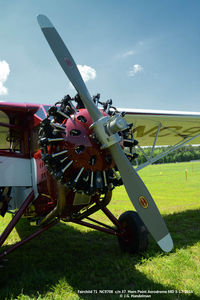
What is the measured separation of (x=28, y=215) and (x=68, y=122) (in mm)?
2468

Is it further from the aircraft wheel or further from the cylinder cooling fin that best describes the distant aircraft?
the aircraft wheel

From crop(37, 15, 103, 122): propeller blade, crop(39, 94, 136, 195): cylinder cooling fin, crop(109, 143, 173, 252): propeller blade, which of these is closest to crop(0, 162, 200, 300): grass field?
crop(109, 143, 173, 252): propeller blade

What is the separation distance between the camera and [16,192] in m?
4.82

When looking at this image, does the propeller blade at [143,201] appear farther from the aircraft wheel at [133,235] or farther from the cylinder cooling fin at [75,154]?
the aircraft wheel at [133,235]

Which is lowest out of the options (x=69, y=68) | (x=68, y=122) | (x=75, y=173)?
(x=75, y=173)

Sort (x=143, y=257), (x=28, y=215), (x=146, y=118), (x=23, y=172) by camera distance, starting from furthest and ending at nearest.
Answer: (x=146, y=118) < (x=28, y=215) < (x=143, y=257) < (x=23, y=172)

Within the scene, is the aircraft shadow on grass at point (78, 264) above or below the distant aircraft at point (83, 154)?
below

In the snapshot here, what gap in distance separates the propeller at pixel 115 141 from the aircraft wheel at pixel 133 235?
175 cm

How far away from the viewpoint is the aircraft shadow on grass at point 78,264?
125 inches

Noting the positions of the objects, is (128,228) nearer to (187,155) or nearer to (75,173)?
(75,173)

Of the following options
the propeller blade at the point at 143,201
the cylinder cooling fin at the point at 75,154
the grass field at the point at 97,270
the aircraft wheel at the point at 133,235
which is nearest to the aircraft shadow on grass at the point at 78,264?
the grass field at the point at 97,270

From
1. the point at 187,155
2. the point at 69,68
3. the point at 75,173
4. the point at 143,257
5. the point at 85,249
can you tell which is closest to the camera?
the point at 75,173

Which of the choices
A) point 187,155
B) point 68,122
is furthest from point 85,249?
point 187,155

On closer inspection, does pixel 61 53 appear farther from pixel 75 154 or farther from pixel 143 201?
pixel 143 201
